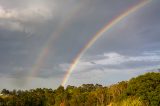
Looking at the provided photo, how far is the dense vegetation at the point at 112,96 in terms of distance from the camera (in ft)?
274

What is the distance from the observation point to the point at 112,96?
126312mm

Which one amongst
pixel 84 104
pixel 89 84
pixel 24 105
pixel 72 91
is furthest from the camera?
pixel 89 84

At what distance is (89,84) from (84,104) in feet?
222

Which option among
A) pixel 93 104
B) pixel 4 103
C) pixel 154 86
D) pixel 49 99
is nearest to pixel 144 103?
pixel 154 86

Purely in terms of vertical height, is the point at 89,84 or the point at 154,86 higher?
the point at 89,84

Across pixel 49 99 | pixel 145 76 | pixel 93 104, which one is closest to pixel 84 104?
pixel 93 104

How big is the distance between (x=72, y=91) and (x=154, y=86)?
226 ft

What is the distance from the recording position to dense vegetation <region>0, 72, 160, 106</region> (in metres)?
83.4

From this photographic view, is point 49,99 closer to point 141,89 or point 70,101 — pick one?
point 70,101

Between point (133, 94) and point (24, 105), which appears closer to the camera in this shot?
point (133, 94)

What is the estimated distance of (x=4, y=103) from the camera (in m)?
148

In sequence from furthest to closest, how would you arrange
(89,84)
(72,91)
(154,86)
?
(89,84)
(72,91)
(154,86)

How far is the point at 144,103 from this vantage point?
77.6 meters

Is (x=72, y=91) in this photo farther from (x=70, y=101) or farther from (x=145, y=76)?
(x=145, y=76)
